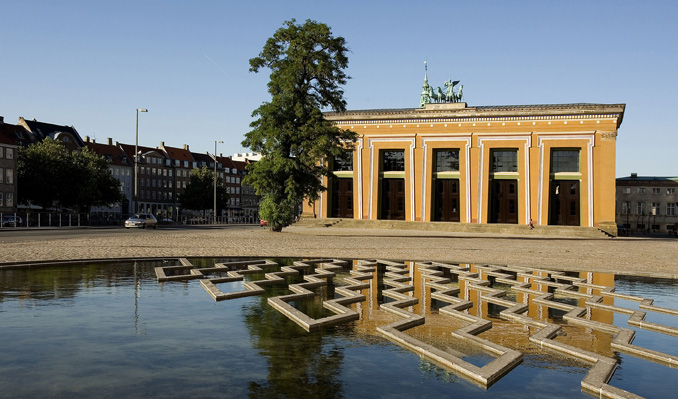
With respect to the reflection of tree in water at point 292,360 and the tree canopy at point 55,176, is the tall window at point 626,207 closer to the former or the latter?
the tree canopy at point 55,176

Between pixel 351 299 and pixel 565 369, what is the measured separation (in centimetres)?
483

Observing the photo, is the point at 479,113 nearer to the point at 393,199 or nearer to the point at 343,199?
the point at 393,199

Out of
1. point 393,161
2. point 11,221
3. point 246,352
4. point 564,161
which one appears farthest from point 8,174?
point 246,352

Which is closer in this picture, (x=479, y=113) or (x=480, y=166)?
Answer: (x=479, y=113)

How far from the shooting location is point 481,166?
64.4 meters

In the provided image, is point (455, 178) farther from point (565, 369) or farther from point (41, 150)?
point (565, 369)

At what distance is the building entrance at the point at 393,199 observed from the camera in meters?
68.6

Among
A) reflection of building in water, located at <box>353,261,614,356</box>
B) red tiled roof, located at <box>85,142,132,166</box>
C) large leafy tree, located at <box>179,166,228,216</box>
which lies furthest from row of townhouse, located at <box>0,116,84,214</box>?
reflection of building in water, located at <box>353,261,614,356</box>

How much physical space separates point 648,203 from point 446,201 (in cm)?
7229

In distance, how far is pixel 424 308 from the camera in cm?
1007

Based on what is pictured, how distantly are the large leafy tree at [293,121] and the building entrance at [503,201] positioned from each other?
2999 centimetres

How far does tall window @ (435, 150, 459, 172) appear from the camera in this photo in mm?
66875

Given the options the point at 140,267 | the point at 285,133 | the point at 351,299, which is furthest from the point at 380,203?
the point at 351,299

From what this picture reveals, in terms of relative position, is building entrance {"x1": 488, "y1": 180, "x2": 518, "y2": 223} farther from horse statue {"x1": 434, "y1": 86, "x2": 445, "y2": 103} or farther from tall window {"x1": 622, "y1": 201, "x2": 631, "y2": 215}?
tall window {"x1": 622, "y1": 201, "x2": 631, "y2": 215}
